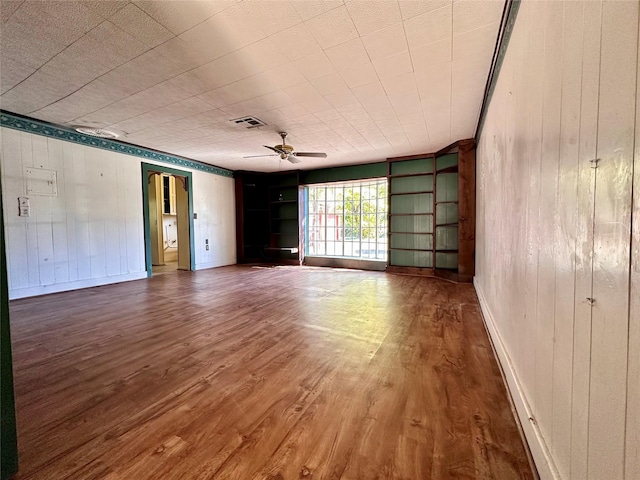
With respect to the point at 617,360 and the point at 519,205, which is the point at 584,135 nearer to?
the point at 617,360

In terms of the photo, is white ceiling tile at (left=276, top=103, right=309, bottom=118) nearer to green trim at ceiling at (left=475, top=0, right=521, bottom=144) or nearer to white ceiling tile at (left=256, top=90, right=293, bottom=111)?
white ceiling tile at (left=256, top=90, right=293, bottom=111)

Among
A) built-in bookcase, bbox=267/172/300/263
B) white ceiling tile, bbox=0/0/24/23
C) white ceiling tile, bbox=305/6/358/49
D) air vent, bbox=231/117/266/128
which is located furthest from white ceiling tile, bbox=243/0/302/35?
built-in bookcase, bbox=267/172/300/263

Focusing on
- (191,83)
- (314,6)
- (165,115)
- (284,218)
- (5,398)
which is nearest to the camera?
(5,398)

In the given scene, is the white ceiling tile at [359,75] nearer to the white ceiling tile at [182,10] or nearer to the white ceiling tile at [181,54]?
the white ceiling tile at [182,10]

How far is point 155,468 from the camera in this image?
1.16m

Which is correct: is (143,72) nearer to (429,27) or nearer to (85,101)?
(85,101)

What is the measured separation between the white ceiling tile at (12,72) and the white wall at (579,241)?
434 cm

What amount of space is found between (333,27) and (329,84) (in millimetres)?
869

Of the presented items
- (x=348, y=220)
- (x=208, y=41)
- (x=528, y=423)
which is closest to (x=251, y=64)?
(x=208, y=41)

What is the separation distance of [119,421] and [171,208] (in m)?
8.80

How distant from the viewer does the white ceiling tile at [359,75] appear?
8.87ft

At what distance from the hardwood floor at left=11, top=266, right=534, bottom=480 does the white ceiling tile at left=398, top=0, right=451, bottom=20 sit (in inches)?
105

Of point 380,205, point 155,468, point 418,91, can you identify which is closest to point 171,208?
point 380,205

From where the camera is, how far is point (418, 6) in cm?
195
